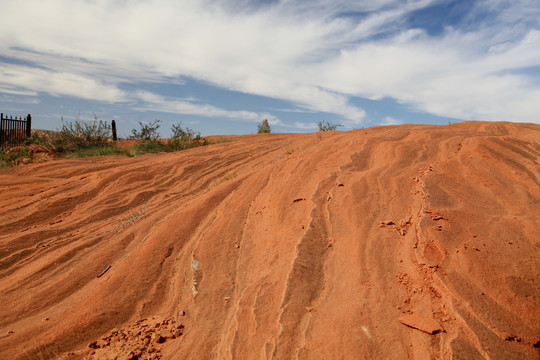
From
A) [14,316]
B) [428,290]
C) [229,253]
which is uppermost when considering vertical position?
[428,290]

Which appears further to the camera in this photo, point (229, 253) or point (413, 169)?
point (413, 169)

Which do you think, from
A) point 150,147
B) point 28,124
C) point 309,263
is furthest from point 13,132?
point 309,263

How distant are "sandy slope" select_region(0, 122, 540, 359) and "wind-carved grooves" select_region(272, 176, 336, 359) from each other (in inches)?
0.5

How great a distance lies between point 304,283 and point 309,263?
265 millimetres

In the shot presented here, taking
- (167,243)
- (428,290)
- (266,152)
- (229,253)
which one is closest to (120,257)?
(167,243)

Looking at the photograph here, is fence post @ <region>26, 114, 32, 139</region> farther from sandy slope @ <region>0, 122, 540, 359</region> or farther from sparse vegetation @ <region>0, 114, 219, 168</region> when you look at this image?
sandy slope @ <region>0, 122, 540, 359</region>

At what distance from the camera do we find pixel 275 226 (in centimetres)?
421

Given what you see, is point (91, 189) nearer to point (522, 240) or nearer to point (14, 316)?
point (14, 316)

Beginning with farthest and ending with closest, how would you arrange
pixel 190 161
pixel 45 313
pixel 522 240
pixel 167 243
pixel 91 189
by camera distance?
pixel 190 161 → pixel 91 189 → pixel 167 243 → pixel 45 313 → pixel 522 240

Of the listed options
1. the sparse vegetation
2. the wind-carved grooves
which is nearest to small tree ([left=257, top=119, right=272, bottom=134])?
the sparse vegetation

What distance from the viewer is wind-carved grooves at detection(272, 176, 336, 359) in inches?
100

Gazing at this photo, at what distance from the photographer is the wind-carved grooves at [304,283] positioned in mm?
2547

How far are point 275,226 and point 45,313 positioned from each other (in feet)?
8.67

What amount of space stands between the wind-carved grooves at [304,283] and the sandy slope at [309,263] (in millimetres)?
14
